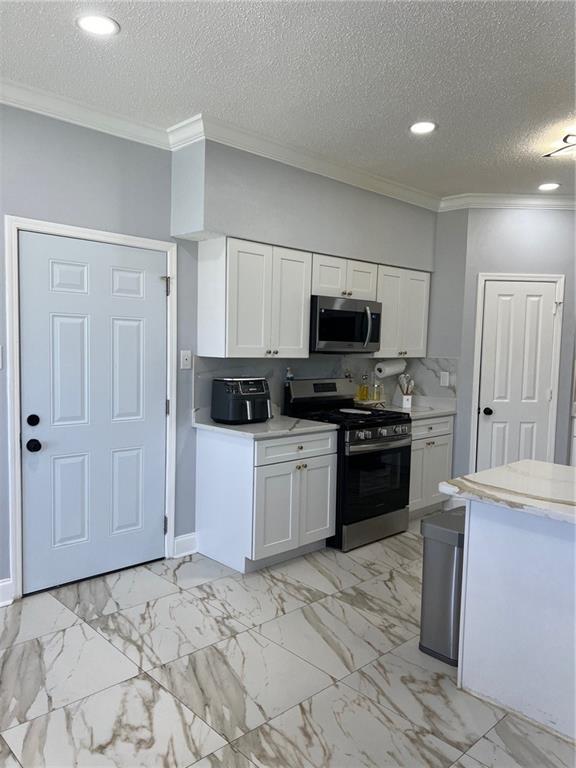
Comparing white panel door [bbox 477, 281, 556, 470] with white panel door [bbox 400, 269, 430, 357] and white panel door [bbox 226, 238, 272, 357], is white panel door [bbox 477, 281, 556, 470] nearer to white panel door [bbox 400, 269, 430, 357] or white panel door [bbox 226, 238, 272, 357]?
white panel door [bbox 400, 269, 430, 357]

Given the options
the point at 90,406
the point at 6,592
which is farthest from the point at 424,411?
the point at 6,592

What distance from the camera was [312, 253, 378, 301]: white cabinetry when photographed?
161 inches

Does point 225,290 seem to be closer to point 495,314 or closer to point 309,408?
point 309,408

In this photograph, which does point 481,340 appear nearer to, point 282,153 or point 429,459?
point 429,459

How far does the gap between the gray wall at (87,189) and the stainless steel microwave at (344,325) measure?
2.92 ft

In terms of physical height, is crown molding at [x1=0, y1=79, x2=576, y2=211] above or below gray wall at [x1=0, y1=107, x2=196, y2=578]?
above

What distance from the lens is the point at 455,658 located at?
2.59 m

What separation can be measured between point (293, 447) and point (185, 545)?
1022 mm

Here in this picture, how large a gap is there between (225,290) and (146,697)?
2.25m

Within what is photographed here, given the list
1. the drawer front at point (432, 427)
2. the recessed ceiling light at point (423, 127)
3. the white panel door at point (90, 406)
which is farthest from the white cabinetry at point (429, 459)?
the recessed ceiling light at point (423, 127)

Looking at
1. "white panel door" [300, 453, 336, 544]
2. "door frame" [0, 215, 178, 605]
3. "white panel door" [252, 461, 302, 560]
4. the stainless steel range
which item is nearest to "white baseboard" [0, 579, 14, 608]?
"door frame" [0, 215, 178, 605]

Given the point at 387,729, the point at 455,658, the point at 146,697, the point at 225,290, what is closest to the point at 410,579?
the point at 455,658

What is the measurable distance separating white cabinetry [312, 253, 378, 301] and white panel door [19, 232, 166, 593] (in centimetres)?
114

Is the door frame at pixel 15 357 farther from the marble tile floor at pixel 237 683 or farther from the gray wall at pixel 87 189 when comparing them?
the marble tile floor at pixel 237 683
